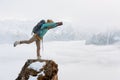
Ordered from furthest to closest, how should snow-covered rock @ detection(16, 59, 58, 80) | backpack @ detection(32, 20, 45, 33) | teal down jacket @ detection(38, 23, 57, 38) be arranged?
teal down jacket @ detection(38, 23, 57, 38), backpack @ detection(32, 20, 45, 33), snow-covered rock @ detection(16, 59, 58, 80)

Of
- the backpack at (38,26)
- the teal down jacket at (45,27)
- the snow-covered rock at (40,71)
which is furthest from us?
the teal down jacket at (45,27)

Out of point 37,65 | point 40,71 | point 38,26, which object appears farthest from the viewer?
point 37,65

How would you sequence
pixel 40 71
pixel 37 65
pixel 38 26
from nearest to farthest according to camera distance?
pixel 40 71
pixel 38 26
pixel 37 65

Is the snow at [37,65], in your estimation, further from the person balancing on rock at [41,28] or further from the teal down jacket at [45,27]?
the teal down jacket at [45,27]

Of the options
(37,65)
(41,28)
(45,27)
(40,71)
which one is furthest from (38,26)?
(40,71)

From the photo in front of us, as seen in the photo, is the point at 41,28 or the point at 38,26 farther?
the point at 41,28

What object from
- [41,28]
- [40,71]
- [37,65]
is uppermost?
[41,28]

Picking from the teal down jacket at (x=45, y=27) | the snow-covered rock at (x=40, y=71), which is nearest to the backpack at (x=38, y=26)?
the teal down jacket at (x=45, y=27)

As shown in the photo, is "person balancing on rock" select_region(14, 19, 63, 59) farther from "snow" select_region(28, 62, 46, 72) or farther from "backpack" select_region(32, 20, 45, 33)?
"snow" select_region(28, 62, 46, 72)

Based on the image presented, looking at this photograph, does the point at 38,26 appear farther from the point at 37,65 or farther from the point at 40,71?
the point at 40,71

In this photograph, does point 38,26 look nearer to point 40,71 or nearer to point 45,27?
Answer: point 45,27

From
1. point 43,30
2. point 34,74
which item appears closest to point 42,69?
point 34,74

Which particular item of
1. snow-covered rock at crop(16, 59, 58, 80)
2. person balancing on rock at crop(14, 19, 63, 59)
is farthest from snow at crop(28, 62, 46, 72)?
person balancing on rock at crop(14, 19, 63, 59)

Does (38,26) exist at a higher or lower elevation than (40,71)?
higher
